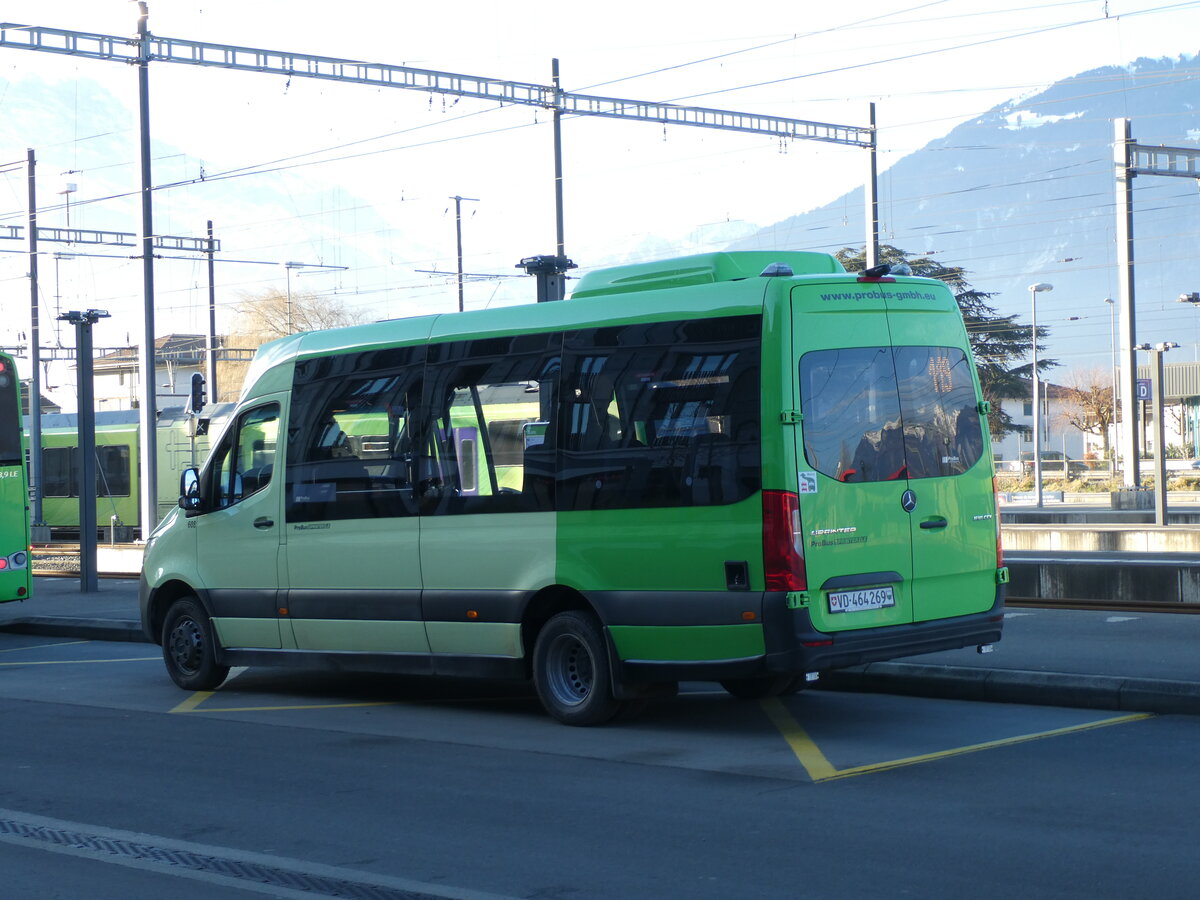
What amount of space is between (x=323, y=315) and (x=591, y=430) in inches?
3020

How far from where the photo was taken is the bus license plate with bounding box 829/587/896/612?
8859 mm

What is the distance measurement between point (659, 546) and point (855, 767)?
1.76m

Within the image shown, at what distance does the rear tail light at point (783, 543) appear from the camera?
8648 mm

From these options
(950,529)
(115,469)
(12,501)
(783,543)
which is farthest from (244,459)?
(115,469)

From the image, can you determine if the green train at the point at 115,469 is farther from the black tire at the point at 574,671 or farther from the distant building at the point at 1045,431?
the distant building at the point at 1045,431

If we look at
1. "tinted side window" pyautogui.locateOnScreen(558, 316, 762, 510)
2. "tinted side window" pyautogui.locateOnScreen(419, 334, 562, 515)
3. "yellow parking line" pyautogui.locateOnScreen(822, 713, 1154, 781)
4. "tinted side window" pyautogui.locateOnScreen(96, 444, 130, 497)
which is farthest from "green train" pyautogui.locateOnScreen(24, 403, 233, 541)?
"yellow parking line" pyautogui.locateOnScreen(822, 713, 1154, 781)

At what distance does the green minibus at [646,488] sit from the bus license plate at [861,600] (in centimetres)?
1

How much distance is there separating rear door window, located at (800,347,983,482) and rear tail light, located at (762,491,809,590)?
32 cm

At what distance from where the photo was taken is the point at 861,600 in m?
8.97

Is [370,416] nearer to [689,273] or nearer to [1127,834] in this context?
[689,273]

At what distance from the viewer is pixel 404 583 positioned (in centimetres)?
1068

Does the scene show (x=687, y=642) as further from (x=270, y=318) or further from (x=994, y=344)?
(x=270, y=318)

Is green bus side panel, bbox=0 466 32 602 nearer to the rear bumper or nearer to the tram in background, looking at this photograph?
the tram in background

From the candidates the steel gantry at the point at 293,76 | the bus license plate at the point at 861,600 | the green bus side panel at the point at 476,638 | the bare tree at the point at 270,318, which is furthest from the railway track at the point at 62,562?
the bare tree at the point at 270,318
